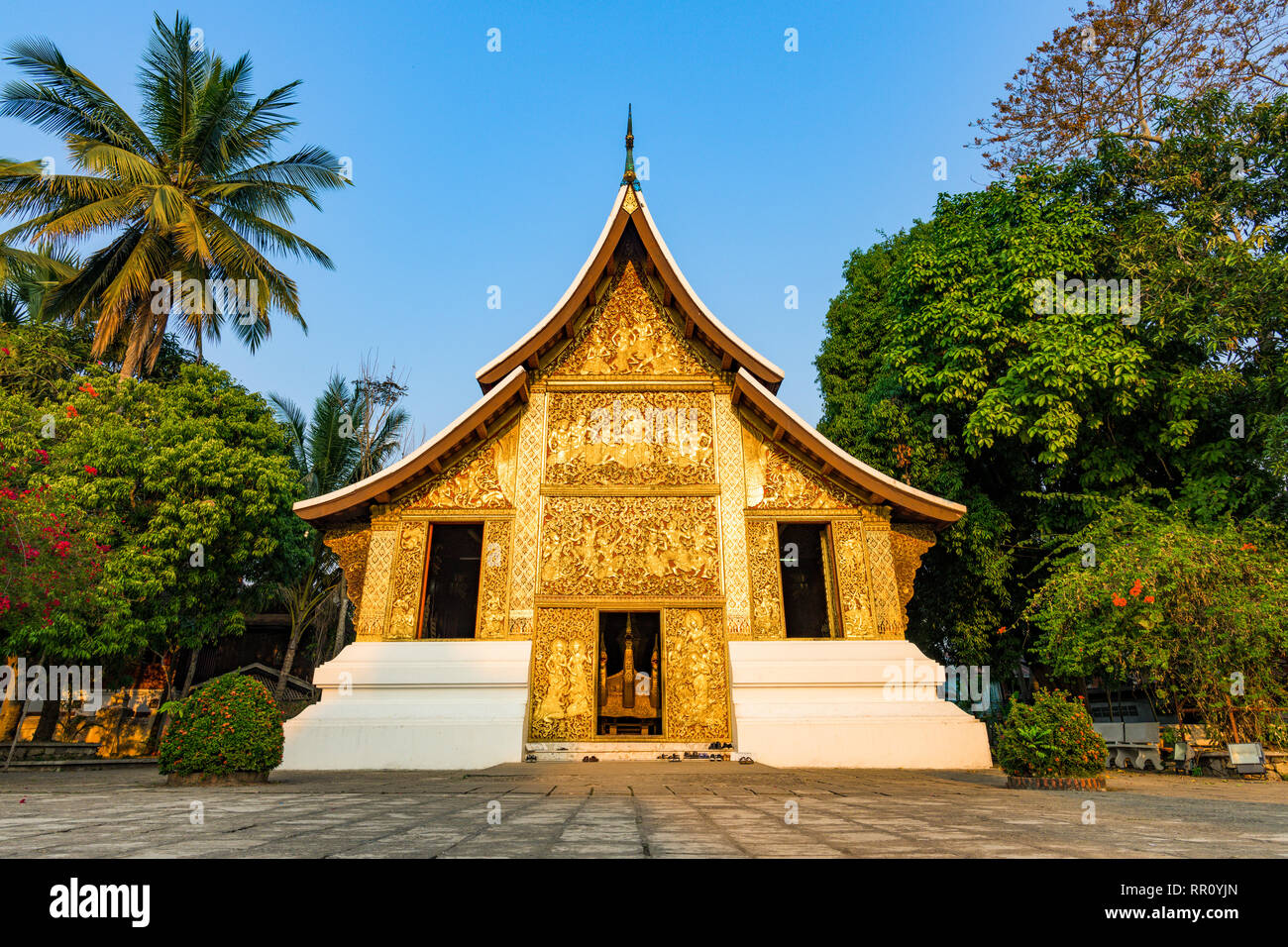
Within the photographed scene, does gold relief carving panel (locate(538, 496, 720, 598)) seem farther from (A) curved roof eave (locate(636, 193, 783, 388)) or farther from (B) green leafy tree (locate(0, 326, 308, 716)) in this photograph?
(B) green leafy tree (locate(0, 326, 308, 716))

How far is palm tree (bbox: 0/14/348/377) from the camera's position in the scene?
1533 cm

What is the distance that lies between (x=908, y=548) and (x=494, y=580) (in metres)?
6.71

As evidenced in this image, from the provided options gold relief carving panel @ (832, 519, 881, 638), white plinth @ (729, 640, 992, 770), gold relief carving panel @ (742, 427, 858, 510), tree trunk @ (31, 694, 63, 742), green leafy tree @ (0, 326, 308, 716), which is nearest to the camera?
white plinth @ (729, 640, 992, 770)

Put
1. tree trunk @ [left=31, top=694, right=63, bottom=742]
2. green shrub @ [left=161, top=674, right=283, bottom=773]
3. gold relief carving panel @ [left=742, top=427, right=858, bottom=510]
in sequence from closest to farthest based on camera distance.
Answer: green shrub @ [left=161, top=674, right=283, bottom=773]
gold relief carving panel @ [left=742, top=427, right=858, bottom=510]
tree trunk @ [left=31, top=694, right=63, bottom=742]

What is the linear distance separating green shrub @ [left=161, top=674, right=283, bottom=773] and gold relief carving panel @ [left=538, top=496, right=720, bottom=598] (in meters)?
4.63

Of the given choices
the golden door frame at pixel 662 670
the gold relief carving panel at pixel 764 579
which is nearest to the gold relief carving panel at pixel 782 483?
the gold relief carving panel at pixel 764 579

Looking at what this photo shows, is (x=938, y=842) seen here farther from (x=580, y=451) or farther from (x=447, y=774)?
(x=580, y=451)

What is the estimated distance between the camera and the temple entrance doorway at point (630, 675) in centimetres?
1284

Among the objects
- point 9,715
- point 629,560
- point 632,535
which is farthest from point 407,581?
point 9,715

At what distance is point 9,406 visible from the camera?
13047 millimetres

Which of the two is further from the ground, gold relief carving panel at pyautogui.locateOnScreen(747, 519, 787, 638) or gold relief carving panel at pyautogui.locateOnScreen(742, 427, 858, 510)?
gold relief carving panel at pyautogui.locateOnScreen(742, 427, 858, 510)

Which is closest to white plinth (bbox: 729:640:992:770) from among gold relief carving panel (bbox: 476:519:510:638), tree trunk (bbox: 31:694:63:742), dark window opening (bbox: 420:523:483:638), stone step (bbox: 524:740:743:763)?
stone step (bbox: 524:740:743:763)

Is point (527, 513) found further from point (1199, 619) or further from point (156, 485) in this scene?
point (1199, 619)

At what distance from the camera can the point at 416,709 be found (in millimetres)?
10094
